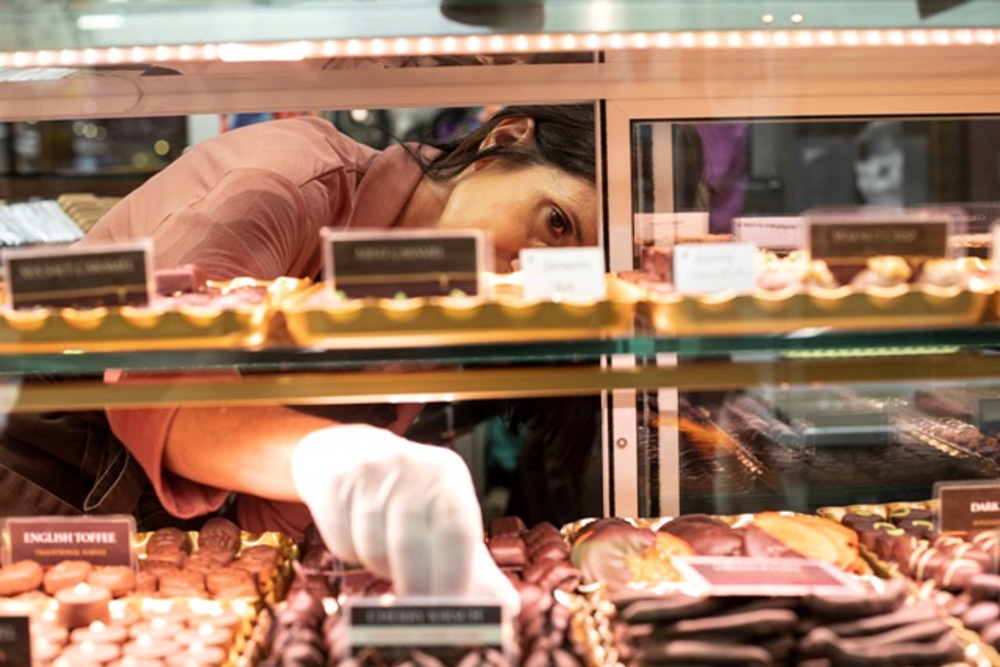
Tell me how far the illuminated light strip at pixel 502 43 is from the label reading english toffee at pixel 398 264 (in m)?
0.23

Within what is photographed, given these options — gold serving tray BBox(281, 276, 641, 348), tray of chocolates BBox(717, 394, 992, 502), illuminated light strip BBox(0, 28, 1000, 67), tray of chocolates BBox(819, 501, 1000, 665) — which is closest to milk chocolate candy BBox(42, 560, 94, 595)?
gold serving tray BBox(281, 276, 641, 348)

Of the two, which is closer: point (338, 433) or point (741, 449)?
point (338, 433)

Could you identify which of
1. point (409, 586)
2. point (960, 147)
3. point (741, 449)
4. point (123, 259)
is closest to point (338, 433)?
point (409, 586)

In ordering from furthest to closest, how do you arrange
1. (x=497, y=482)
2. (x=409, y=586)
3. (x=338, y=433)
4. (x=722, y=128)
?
(x=497, y=482), (x=722, y=128), (x=338, y=433), (x=409, y=586)

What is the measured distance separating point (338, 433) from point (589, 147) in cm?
67

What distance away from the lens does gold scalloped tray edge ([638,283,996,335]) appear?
1.29m

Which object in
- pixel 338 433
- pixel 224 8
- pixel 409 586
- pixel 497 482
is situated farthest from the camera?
pixel 497 482

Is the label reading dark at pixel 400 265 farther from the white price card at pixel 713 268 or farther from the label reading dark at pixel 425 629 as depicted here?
the label reading dark at pixel 425 629

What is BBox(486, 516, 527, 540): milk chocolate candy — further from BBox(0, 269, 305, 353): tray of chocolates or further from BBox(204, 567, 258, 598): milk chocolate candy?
BBox(0, 269, 305, 353): tray of chocolates

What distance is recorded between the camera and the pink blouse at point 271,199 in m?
1.83

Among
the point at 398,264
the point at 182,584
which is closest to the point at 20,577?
the point at 182,584

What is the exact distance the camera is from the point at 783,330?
1.29m

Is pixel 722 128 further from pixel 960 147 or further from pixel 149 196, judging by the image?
pixel 149 196

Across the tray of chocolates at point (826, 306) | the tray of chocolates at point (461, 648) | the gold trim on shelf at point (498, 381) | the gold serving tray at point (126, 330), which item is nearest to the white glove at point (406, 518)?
the tray of chocolates at point (461, 648)
